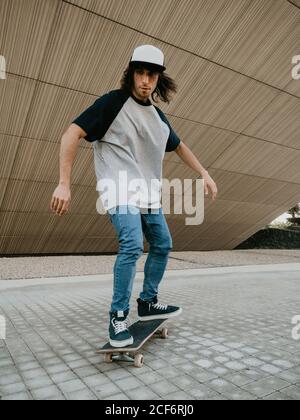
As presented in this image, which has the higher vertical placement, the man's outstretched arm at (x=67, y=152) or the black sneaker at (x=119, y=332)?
the man's outstretched arm at (x=67, y=152)

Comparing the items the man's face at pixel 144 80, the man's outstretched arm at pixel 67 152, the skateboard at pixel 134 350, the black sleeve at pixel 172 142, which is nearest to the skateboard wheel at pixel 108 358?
the skateboard at pixel 134 350

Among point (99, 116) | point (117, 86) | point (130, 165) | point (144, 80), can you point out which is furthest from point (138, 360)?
point (117, 86)

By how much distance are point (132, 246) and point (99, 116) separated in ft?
2.88

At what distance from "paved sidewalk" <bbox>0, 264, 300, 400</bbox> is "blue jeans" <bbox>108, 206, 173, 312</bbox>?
44 cm

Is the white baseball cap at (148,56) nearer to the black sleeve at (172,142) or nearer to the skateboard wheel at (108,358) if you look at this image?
the black sleeve at (172,142)

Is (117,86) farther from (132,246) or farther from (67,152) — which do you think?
(132,246)

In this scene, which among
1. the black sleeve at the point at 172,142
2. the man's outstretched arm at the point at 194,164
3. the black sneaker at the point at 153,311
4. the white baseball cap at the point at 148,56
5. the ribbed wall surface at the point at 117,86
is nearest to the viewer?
the white baseball cap at the point at 148,56

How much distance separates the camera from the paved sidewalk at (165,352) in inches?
73.5

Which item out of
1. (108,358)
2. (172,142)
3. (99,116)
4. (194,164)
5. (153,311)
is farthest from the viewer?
(194,164)

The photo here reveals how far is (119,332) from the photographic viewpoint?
2264 mm

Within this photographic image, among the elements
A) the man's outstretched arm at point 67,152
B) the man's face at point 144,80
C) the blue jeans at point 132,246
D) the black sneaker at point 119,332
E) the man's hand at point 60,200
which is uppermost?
the man's face at point 144,80

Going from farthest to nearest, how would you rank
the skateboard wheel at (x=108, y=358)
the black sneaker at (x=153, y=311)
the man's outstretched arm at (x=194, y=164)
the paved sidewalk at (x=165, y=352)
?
1. the man's outstretched arm at (x=194, y=164)
2. the black sneaker at (x=153, y=311)
3. the skateboard wheel at (x=108, y=358)
4. the paved sidewalk at (x=165, y=352)

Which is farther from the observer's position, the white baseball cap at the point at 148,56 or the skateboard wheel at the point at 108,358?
the white baseball cap at the point at 148,56

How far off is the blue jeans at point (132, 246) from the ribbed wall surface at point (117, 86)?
5.49 meters
